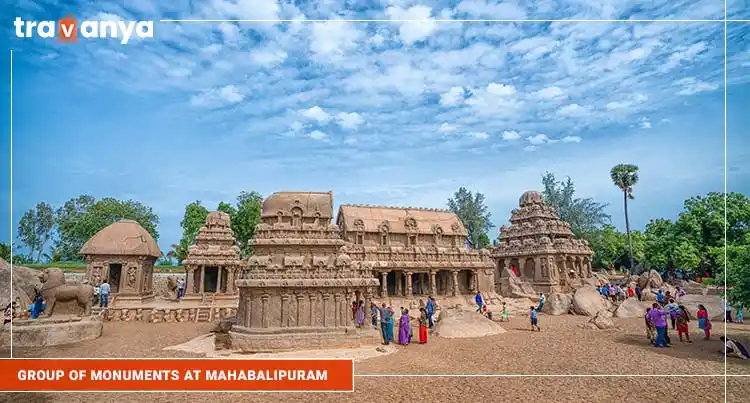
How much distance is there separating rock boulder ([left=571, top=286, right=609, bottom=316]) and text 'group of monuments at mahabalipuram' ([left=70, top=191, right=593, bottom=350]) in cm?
913

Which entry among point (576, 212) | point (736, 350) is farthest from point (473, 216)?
point (736, 350)

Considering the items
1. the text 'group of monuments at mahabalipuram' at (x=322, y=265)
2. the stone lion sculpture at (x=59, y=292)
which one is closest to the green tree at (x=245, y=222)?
the text 'group of monuments at mahabalipuram' at (x=322, y=265)

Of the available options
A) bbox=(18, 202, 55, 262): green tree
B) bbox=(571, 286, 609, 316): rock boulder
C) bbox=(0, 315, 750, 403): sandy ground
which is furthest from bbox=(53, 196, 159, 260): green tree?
bbox=(571, 286, 609, 316): rock boulder

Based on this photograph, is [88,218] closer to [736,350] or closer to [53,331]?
[53,331]

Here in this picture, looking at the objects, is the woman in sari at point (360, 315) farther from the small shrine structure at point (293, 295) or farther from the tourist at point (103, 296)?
the tourist at point (103, 296)

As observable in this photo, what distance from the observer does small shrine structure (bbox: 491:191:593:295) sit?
3944 cm

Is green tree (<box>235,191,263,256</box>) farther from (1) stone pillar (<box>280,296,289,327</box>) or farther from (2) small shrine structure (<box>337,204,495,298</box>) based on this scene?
(1) stone pillar (<box>280,296,289,327</box>)

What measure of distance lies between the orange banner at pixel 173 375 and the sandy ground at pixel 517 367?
44 cm

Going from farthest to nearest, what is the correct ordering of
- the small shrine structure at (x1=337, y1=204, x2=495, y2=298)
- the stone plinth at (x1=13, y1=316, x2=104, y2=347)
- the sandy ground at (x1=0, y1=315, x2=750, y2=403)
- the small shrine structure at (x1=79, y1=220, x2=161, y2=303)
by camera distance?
the small shrine structure at (x1=337, y1=204, x2=495, y2=298)
the small shrine structure at (x1=79, y1=220, x2=161, y2=303)
the stone plinth at (x1=13, y1=316, x2=104, y2=347)
the sandy ground at (x1=0, y1=315, x2=750, y2=403)

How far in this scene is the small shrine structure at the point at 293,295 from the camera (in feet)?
55.9

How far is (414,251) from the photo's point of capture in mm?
35594

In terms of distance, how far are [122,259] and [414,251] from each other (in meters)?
22.8

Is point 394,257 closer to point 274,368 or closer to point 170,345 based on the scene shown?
point 170,345

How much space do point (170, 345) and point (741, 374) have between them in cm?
2037
